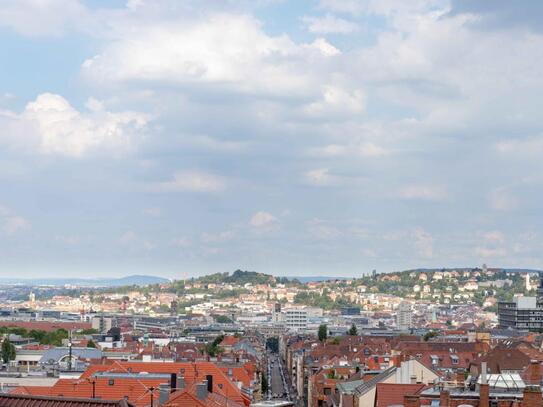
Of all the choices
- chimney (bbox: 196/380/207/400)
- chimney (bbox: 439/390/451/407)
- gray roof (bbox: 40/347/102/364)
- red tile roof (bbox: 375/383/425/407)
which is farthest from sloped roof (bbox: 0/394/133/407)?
gray roof (bbox: 40/347/102/364)

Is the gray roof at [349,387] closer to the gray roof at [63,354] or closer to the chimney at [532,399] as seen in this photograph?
the chimney at [532,399]

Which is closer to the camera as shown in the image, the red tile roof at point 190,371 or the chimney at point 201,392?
the chimney at point 201,392

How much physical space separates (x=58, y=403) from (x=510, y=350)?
109 m

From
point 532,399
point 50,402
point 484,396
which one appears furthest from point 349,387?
point 50,402

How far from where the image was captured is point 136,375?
8506 cm

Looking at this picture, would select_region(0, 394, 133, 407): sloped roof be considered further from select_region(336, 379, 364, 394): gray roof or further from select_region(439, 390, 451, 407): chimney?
select_region(336, 379, 364, 394): gray roof

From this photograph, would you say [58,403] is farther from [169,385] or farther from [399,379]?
[399,379]

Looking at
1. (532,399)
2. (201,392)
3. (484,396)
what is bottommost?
(201,392)

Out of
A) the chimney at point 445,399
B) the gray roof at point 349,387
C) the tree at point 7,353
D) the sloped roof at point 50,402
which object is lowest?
the gray roof at point 349,387

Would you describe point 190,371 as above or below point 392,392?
above

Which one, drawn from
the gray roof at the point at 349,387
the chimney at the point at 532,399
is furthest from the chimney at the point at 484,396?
the gray roof at the point at 349,387

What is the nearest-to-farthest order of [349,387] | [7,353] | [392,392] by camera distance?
[392,392] → [349,387] → [7,353]

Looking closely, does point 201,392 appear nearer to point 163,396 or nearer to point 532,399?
point 163,396

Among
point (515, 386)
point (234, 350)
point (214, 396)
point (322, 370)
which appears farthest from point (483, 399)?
point (234, 350)
